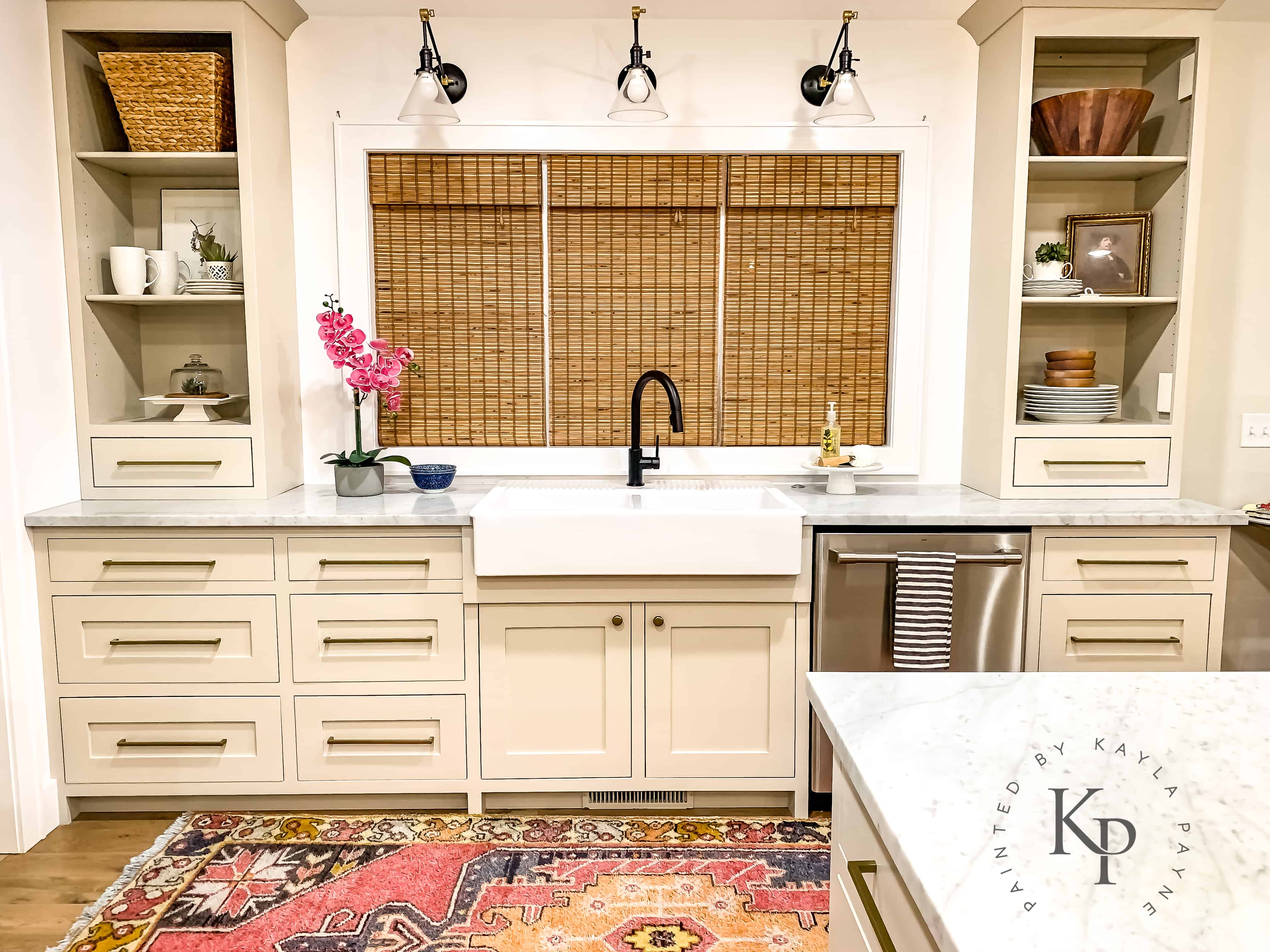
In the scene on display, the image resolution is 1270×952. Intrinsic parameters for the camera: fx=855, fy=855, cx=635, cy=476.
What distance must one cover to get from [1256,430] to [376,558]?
2899 mm

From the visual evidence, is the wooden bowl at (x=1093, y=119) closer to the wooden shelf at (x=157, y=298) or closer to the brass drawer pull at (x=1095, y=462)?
the brass drawer pull at (x=1095, y=462)

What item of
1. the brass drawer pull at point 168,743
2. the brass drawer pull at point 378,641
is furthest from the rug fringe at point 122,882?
the brass drawer pull at point 378,641

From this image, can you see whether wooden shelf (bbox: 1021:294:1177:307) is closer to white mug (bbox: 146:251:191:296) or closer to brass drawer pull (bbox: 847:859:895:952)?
brass drawer pull (bbox: 847:859:895:952)

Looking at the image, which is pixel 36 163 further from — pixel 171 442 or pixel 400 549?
pixel 400 549

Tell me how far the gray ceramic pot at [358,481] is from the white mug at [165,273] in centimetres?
78

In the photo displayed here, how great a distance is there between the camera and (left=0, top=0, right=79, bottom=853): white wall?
7.59 ft

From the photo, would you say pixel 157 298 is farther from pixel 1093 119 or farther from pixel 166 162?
pixel 1093 119

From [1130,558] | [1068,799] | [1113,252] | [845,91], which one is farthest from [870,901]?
[1113,252]

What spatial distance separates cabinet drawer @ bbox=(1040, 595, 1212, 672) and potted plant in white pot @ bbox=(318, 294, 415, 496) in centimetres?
205

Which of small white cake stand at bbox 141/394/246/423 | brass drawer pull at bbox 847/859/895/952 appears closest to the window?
small white cake stand at bbox 141/394/246/423

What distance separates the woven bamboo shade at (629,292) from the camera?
290 centimetres

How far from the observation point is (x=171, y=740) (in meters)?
A: 2.50

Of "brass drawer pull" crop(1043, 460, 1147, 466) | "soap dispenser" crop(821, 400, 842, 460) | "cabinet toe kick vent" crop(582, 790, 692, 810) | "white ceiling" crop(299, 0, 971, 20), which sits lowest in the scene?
"cabinet toe kick vent" crop(582, 790, 692, 810)

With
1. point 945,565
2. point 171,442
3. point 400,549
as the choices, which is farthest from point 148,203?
point 945,565
